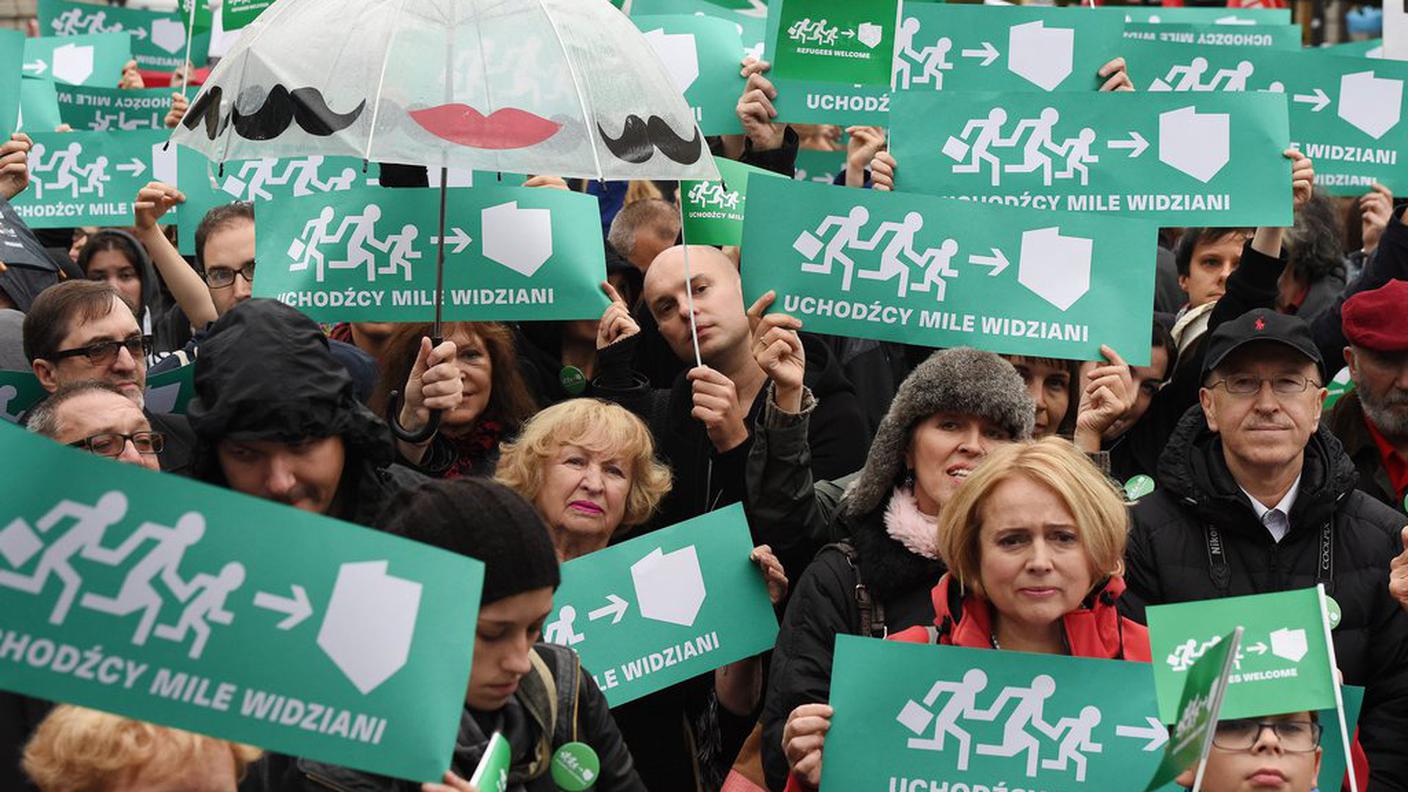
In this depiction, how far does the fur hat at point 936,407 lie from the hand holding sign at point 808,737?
0.69 metres

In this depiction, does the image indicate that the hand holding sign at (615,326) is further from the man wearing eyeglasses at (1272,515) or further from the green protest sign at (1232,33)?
the green protest sign at (1232,33)

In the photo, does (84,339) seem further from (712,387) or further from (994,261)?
(994,261)

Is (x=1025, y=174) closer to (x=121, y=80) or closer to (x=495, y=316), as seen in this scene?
(x=495, y=316)

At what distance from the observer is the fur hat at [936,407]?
17.0ft

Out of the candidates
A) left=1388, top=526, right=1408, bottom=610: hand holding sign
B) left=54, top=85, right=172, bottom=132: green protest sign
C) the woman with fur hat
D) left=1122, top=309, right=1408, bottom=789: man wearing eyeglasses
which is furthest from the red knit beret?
left=54, top=85, right=172, bottom=132: green protest sign

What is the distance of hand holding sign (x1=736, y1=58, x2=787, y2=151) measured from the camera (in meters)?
7.72

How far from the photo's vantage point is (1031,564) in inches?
178

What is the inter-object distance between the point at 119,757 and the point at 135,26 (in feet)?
30.3

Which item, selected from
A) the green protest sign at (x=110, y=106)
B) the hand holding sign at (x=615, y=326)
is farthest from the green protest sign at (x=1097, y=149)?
the green protest sign at (x=110, y=106)

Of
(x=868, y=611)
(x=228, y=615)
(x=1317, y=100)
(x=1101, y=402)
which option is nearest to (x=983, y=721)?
(x=868, y=611)

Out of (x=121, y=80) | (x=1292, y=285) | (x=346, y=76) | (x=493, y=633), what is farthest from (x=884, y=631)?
(x=121, y=80)

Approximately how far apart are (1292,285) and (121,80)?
19.5 feet

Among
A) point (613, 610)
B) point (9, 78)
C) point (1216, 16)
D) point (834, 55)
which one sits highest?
point (1216, 16)

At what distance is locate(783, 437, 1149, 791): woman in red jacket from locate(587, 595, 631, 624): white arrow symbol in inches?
33.0
